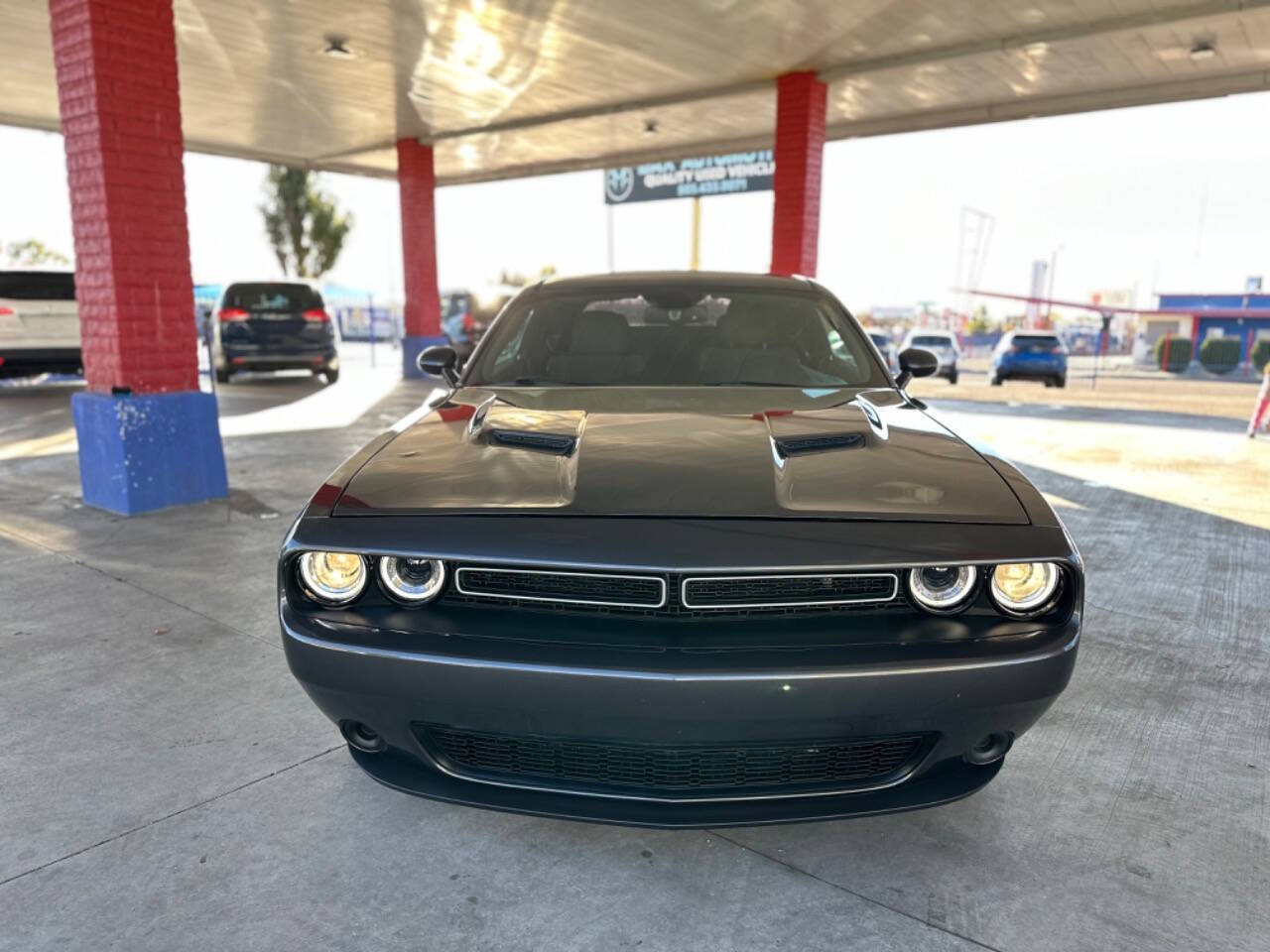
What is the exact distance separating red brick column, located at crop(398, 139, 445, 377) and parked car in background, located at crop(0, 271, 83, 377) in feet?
19.7

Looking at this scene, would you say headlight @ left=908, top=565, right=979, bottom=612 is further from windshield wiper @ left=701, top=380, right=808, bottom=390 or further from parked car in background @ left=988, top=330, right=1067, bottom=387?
parked car in background @ left=988, top=330, right=1067, bottom=387

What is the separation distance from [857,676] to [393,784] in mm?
1028

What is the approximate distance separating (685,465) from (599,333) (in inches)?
51.5

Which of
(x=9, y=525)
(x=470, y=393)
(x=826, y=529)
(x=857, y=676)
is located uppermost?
(x=470, y=393)

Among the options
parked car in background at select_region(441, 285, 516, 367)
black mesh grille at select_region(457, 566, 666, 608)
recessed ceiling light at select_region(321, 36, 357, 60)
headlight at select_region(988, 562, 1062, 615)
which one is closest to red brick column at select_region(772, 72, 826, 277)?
recessed ceiling light at select_region(321, 36, 357, 60)

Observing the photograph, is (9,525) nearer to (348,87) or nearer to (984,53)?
(348,87)

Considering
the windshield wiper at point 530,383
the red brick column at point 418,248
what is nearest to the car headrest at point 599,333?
the windshield wiper at point 530,383

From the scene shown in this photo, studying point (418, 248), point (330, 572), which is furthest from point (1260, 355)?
point (330, 572)

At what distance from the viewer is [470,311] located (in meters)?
18.5

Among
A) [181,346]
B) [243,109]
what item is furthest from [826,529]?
[243,109]

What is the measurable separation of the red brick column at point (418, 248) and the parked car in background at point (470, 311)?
839 millimetres

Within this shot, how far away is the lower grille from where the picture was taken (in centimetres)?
171

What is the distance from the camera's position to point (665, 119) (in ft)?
44.0

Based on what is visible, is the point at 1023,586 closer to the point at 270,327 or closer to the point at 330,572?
the point at 330,572
